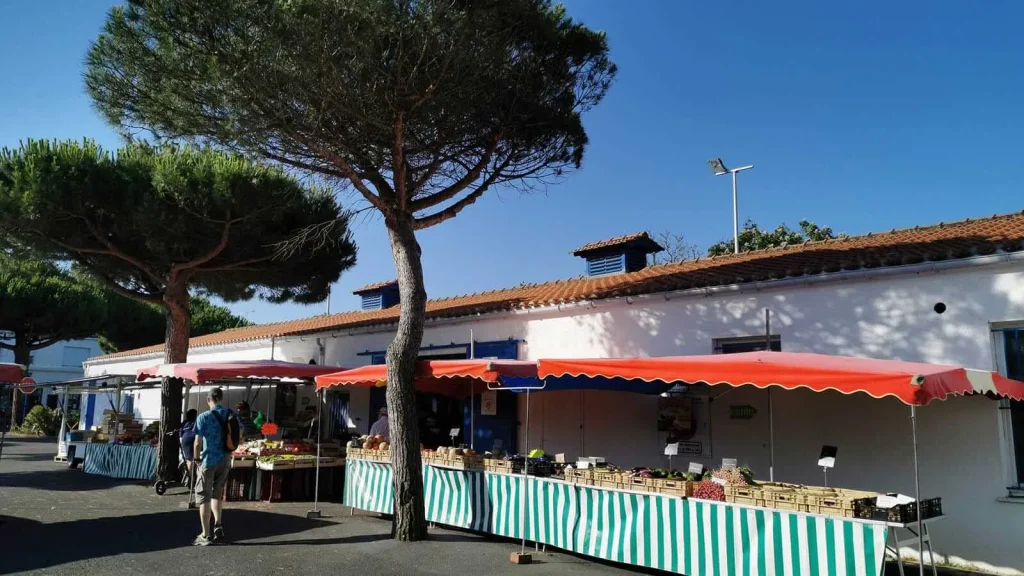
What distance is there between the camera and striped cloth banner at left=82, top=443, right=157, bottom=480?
14.9m

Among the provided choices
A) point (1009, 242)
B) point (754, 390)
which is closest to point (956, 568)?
point (754, 390)

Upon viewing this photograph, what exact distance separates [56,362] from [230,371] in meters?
49.2

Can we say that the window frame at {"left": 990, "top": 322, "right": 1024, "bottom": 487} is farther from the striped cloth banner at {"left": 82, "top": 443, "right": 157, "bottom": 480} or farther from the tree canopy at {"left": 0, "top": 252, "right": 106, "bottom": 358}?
the tree canopy at {"left": 0, "top": 252, "right": 106, "bottom": 358}

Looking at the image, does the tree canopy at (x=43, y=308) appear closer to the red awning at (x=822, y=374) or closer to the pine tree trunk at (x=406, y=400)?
the pine tree trunk at (x=406, y=400)

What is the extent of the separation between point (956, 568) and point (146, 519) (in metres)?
10.1

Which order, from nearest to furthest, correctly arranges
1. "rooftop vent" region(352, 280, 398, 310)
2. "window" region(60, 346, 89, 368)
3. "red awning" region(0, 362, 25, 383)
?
1. "red awning" region(0, 362, 25, 383)
2. "rooftop vent" region(352, 280, 398, 310)
3. "window" region(60, 346, 89, 368)

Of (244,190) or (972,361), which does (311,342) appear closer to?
(244,190)

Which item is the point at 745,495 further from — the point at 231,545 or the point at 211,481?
the point at 211,481

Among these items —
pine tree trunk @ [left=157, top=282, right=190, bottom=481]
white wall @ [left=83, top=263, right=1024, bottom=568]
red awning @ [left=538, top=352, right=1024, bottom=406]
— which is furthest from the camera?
pine tree trunk @ [left=157, top=282, right=190, bottom=481]

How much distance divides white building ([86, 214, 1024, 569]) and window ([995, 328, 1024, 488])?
0.01 m

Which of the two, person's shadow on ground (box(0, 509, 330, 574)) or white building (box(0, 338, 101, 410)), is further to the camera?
white building (box(0, 338, 101, 410))

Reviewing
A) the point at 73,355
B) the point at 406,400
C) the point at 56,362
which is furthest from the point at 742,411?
the point at 73,355

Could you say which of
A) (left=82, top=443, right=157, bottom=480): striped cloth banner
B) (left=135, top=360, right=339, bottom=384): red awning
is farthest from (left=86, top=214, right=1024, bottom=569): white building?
(left=82, top=443, right=157, bottom=480): striped cloth banner

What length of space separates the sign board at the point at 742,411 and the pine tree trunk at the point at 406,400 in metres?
4.11
